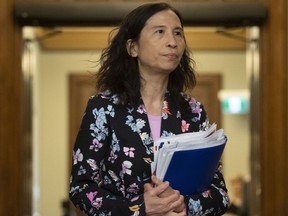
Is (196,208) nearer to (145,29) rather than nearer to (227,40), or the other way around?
(145,29)

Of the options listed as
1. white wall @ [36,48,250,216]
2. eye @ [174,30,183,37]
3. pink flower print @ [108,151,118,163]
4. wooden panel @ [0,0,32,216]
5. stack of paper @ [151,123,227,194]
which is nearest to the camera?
stack of paper @ [151,123,227,194]

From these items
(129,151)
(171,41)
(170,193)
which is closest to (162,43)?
(171,41)

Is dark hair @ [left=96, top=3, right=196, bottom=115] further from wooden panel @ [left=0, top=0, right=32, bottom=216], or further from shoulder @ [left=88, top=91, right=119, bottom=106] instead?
wooden panel @ [left=0, top=0, right=32, bottom=216]

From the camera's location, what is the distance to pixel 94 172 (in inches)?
76.4

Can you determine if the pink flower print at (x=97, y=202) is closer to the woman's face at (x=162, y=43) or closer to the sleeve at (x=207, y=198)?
the sleeve at (x=207, y=198)

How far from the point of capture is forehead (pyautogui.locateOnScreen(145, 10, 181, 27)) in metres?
2.06

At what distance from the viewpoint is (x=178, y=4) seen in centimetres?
557

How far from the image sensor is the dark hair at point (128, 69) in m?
2.07

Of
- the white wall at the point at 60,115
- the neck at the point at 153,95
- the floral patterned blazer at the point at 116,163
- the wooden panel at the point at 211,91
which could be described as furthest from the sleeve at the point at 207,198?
the wooden panel at the point at 211,91

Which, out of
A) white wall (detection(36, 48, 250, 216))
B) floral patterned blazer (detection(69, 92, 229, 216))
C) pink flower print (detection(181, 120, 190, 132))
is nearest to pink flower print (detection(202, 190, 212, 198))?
floral patterned blazer (detection(69, 92, 229, 216))

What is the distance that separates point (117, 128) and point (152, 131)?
10 cm

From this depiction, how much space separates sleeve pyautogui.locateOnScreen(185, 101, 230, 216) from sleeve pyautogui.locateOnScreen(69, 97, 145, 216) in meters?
0.14

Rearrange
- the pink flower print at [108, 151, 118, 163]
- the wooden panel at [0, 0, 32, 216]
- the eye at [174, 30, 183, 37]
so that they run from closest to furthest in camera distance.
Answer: the pink flower print at [108, 151, 118, 163] < the eye at [174, 30, 183, 37] < the wooden panel at [0, 0, 32, 216]

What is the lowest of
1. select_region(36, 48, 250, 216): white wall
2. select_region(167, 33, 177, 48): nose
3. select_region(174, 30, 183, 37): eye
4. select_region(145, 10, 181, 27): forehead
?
select_region(36, 48, 250, 216): white wall
